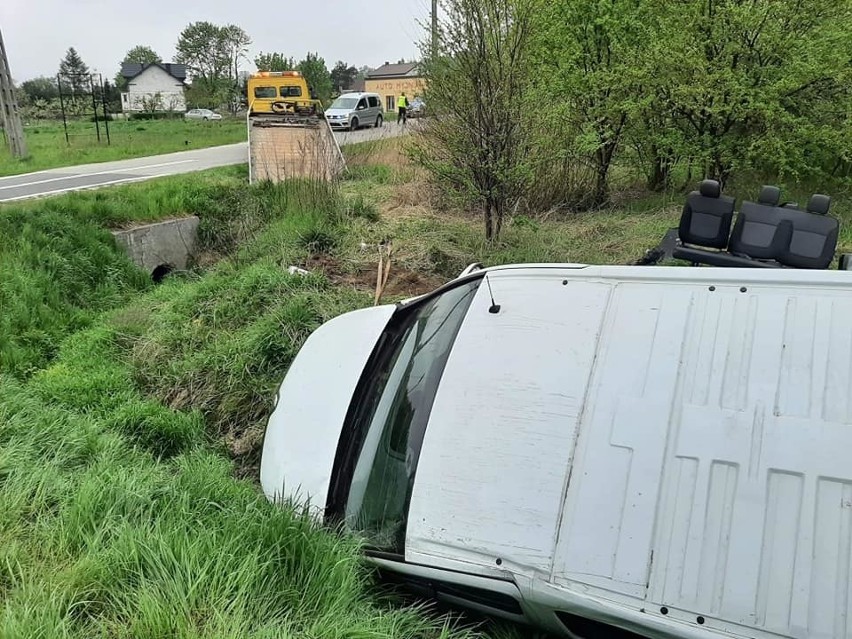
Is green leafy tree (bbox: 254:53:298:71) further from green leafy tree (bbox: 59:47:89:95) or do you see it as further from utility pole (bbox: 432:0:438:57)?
utility pole (bbox: 432:0:438:57)

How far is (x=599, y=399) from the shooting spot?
1979 millimetres

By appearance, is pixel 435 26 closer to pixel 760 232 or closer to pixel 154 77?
pixel 760 232

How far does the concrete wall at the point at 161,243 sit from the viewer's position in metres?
7.72

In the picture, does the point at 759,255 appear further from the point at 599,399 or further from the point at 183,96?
the point at 183,96

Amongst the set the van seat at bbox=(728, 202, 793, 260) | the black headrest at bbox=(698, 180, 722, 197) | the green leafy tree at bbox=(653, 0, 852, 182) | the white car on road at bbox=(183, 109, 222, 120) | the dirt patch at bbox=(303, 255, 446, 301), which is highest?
the white car on road at bbox=(183, 109, 222, 120)

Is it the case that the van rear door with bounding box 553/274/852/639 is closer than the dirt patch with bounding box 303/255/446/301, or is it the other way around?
the van rear door with bounding box 553/274/852/639

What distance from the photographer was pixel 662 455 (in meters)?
1.79

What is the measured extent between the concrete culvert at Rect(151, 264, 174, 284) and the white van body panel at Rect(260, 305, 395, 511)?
5610 mm

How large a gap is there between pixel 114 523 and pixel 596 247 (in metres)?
6.40

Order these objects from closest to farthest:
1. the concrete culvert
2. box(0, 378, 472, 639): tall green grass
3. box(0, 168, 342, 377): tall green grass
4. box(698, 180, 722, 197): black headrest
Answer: box(0, 378, 472, 639): tall green grass < box(698, 180, 722, 197): black headrest < box(0, 168, 342, 377): tall green grass < the concrete culvert

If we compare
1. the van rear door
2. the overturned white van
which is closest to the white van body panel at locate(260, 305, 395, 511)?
the overturned white van

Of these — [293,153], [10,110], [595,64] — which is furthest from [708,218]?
[10,110]

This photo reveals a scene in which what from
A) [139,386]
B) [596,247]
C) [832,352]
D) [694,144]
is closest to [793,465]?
[832,352]

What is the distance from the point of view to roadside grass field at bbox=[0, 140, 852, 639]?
182cm
